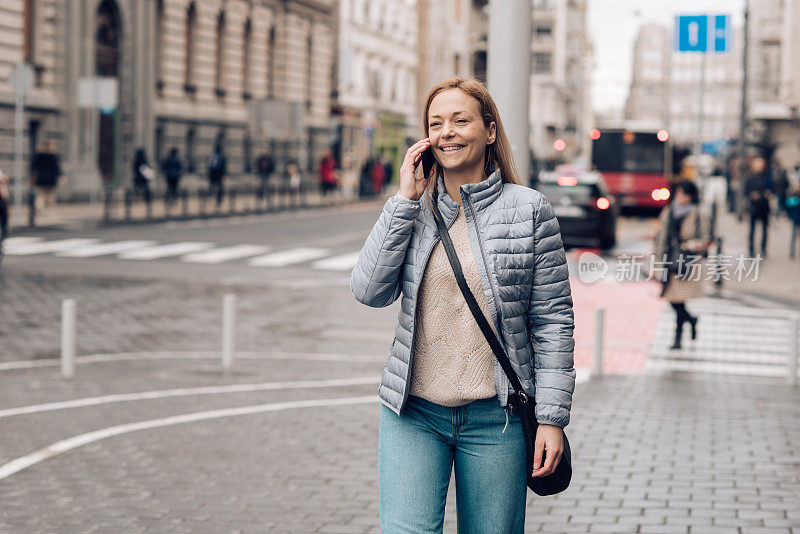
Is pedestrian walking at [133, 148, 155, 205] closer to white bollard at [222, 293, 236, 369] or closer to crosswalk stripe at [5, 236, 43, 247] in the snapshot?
crosswalk stripe at [5, 236, 43, 247]

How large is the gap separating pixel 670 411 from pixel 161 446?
3736mm

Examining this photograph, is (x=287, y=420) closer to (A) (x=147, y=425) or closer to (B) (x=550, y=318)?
(A) (x=147, y=425)

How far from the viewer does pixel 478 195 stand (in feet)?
12.1

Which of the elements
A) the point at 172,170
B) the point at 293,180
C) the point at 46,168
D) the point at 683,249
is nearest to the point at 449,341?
the point at 683,249

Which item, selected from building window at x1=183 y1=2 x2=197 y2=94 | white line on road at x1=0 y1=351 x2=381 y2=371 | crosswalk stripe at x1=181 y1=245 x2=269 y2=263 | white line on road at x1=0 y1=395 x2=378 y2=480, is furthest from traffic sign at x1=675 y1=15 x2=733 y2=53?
white line on road at x1=0 y1=395 x2=378 y2=480

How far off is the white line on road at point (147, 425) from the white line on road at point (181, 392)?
2.16ft

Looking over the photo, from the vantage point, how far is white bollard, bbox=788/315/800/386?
10750mm

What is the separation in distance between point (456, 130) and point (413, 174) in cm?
17

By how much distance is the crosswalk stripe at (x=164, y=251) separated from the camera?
22172mm

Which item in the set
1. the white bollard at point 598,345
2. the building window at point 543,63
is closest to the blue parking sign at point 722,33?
the white bollard at point 598,345

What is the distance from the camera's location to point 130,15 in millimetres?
39906

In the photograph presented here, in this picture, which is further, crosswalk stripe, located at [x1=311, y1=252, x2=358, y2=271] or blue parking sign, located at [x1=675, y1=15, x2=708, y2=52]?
blue parking sign, located at [x1=675, y1=15, x2=708, y2=52]

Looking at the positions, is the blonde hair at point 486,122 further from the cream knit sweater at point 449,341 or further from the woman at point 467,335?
the cream knit sweater at point 449,341

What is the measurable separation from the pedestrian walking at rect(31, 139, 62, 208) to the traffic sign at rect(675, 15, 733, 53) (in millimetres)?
14954
